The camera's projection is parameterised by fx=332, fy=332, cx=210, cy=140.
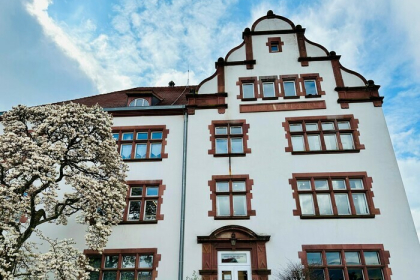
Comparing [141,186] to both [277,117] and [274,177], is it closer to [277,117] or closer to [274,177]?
[274,177]

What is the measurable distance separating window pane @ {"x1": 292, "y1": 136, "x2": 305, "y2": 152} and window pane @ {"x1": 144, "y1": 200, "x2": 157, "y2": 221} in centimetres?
678

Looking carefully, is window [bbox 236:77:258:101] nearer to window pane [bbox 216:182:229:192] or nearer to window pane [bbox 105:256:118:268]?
window pane [bbox 216:182:229:192]

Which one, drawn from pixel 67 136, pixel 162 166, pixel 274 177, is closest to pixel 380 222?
pixel 274 177

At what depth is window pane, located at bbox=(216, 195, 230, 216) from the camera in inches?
554

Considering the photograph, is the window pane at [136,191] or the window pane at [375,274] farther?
the window pane at [136,191]

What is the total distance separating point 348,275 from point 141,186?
9174mm

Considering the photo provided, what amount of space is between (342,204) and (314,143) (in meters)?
3.03

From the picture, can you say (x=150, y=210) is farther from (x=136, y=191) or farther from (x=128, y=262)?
(x=128, y=262)

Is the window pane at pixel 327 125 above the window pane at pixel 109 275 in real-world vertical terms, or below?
above

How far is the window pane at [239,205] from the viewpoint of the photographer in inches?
551

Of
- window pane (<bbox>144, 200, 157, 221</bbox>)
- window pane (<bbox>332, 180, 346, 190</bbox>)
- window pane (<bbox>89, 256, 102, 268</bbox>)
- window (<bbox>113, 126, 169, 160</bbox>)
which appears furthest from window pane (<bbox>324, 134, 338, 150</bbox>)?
window pane (<bbox>89, 256, 102, 268</bbox>)

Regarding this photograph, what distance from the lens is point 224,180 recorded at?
14.8 m

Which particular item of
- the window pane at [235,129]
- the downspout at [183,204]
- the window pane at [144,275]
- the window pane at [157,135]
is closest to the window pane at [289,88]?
the window pane at [235,129]

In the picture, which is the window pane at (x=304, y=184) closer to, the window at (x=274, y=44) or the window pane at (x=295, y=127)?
the window pane at (x=295, y=127)
